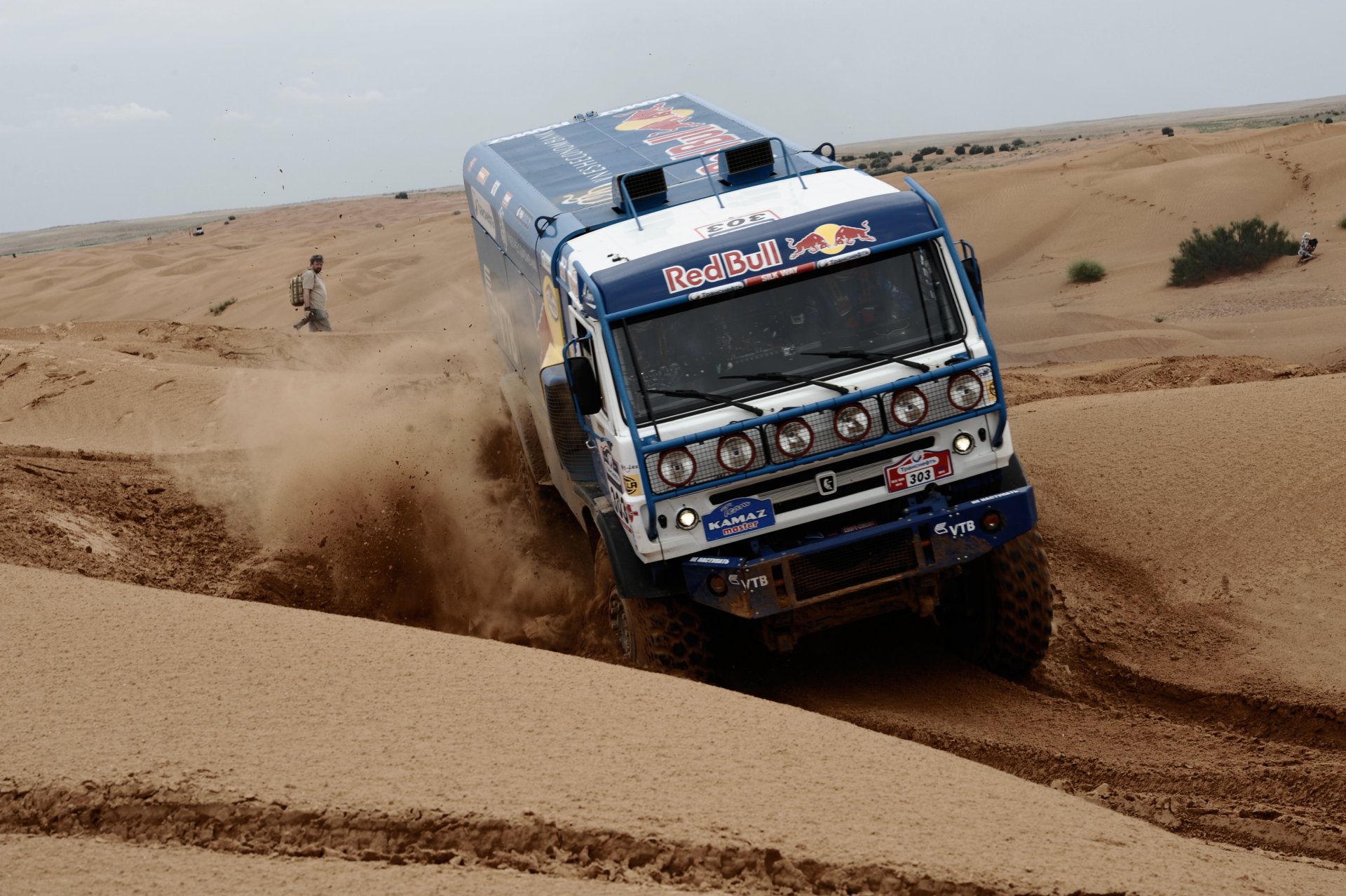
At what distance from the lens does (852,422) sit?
6676 mm

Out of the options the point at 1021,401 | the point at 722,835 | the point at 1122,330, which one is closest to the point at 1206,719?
the point at 722,835

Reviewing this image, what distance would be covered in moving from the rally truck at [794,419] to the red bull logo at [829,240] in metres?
0.01

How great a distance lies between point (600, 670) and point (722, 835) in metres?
2.02

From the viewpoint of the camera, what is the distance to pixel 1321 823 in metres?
5.25

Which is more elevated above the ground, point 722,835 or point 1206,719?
point 722,835

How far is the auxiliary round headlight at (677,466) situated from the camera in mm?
6594

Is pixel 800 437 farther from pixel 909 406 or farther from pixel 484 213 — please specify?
pixel 484 213

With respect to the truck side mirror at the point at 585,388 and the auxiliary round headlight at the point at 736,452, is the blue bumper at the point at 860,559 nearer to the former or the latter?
the auxiliary round headlight at the point at 736,452

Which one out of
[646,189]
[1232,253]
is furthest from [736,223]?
[1232,253]

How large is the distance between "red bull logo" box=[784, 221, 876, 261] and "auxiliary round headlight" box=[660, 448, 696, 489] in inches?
49.1

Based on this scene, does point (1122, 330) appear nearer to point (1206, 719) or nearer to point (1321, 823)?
point (1206, 719)

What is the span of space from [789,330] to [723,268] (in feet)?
1.65

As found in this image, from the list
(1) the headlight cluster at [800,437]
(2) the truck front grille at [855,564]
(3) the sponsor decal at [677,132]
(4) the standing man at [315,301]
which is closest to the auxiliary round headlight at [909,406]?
(1) the headlight cluster at [800,437]

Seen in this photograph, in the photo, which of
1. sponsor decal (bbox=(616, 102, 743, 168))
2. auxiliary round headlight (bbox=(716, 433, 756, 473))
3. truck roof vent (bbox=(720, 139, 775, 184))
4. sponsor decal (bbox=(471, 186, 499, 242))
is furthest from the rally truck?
sponsor decal (bbox=(471, 186, 499, 242))
